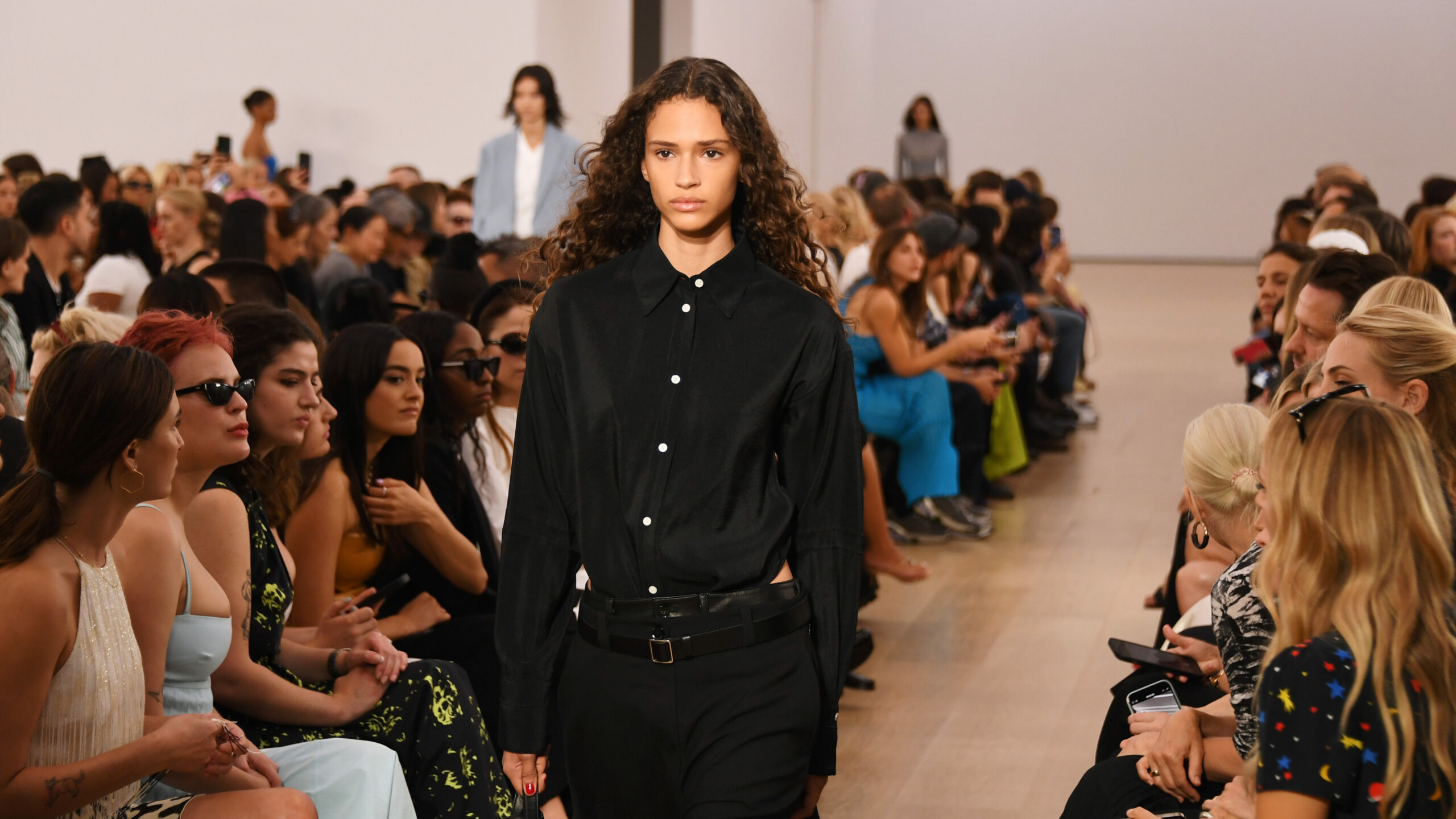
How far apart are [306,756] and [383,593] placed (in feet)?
2.56

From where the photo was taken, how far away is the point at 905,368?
5609mm

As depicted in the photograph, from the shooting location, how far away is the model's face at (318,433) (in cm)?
274

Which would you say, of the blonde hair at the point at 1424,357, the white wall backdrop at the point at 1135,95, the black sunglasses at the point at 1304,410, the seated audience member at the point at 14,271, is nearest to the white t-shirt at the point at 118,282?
the seated audience member at the point at 14,271

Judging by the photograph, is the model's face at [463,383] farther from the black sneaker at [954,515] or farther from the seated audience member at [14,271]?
the black sneaker at [954,515]

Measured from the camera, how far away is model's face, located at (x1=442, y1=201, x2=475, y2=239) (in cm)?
791

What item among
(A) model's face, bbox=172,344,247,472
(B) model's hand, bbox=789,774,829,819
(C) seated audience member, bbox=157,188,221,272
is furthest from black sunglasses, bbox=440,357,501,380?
(C) seated audience member, bbox=157,188,221,272

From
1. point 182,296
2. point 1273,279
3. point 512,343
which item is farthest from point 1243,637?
point 1273,279

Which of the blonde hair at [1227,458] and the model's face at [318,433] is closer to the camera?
the blonde hair at [1227,458]

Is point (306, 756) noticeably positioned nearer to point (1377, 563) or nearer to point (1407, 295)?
point (1377, 563)

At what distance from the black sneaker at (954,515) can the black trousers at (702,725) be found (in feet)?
13.7

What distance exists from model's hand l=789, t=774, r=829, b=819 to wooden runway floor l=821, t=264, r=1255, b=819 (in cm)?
148

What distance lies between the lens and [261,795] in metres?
2.09

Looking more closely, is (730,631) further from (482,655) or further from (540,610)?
(482,655)

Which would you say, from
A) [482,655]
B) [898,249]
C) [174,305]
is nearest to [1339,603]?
[482,655]
